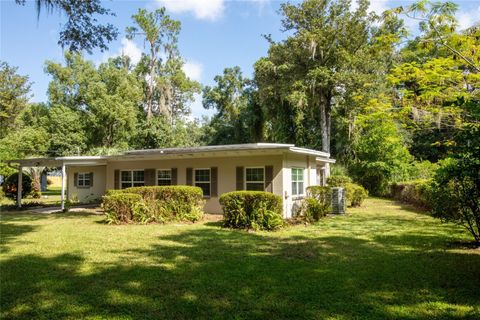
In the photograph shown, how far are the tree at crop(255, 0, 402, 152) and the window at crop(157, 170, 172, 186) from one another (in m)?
11.5

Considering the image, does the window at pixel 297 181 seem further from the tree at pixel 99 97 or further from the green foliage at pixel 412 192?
the tree at pixel 99 97

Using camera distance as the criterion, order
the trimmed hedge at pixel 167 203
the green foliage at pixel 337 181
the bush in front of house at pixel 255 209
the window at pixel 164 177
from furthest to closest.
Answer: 1. the green foliage at pixel 337 181
2. the window at pixel 164 177
3. the trimmed hedge at pixel 167 203
4. the bush in front of house at pixel 255 209

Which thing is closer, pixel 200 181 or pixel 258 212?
pixel 258 212

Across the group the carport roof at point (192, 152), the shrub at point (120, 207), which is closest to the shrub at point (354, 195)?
the carport roof at point (192, 152)

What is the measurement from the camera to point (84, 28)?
27.5ft

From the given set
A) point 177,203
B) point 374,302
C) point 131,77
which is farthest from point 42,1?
point 131,77

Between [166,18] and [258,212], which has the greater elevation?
[166,18]

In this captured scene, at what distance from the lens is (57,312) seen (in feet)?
12.9

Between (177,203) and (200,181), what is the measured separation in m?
2.62

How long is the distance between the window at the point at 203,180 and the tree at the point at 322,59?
439 inches

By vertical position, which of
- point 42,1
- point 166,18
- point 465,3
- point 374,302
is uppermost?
point 166,18

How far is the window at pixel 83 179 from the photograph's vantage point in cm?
Result: 1920

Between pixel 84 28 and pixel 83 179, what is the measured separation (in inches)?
507

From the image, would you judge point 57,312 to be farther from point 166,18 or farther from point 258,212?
point 166,18
